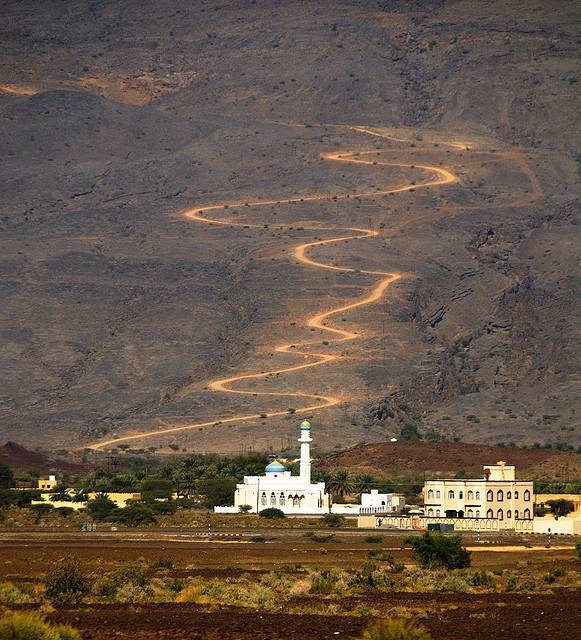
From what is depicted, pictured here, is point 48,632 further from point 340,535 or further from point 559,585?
point 340,535

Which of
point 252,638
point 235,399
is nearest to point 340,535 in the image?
point 252,638

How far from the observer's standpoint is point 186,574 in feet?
217

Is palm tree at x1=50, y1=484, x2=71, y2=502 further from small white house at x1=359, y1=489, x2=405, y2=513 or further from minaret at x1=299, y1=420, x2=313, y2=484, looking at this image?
small white house at x1=359, y1=489, x2=405, y2=513

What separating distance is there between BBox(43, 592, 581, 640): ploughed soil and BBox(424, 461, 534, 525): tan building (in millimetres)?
66498

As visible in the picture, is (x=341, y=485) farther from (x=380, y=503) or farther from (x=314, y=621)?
(x=314, y=621)

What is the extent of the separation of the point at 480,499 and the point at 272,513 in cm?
1303

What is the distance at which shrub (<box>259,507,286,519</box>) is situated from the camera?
120750 millimetres

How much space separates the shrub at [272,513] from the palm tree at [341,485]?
10262 mm

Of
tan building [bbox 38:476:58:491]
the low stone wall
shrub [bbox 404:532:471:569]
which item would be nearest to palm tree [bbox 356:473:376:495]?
the low stone wall

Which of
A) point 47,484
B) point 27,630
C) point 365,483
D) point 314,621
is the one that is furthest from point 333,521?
point 27,630

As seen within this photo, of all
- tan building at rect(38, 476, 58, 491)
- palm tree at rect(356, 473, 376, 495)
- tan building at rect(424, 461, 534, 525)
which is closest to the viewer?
tan building at rect(424, 461, 534, 525)

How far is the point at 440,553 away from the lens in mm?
72688

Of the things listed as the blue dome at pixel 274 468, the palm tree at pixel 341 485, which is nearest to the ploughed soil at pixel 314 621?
the blue dome at pixel 274 468

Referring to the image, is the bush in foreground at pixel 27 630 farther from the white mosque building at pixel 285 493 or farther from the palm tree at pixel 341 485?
the palm tree at pixel 341 485
